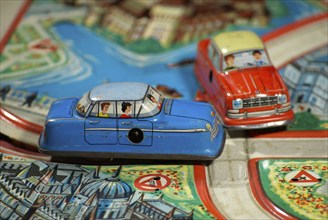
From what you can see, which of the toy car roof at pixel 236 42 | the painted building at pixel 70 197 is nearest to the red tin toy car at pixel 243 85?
the toy car roof at pixel 236 42

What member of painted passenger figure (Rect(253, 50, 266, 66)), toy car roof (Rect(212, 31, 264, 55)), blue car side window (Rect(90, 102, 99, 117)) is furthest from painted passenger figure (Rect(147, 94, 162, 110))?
painted passenger figure (Rect(253, 50, 266, 66))

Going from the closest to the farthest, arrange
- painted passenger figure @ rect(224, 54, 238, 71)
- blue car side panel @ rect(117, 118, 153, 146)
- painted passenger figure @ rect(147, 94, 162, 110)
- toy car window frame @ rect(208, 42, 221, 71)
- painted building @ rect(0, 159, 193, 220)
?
painted building @ rect(0, 159, 193, 220) → blue car side panel @ rect(117, 118, 153, 146) → painted passenger figure @ rect(147, 94, 162, 110) → painted passenger figure @ rect(224, 54, 238, 71) → toy car window frame @ rect(208, 42, 221, 71)

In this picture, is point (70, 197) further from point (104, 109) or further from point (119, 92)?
point (119, 92)

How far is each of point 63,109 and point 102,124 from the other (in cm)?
92

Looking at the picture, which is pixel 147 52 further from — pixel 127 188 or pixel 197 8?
pixel 127 188

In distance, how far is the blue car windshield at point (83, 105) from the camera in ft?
30.2

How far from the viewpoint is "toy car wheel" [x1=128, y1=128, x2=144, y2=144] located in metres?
9.04

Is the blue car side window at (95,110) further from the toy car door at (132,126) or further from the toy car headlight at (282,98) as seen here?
the toy car headlight at (282,98)

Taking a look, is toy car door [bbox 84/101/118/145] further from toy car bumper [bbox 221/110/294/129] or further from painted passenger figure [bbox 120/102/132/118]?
toy car bumper [bbox 221/110/294/129]

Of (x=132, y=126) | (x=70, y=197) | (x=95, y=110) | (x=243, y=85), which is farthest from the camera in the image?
(x=243, y=85)

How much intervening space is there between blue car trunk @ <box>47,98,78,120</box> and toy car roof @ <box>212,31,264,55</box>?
3232 mm

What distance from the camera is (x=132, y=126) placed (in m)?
9.01

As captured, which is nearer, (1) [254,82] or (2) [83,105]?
(2) [83,105]

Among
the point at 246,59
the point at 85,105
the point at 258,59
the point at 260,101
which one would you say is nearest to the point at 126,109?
the point at 85,105
